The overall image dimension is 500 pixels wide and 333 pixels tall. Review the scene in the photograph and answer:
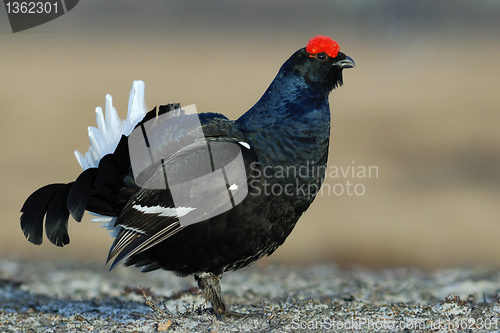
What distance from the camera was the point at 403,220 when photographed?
7.78 meters

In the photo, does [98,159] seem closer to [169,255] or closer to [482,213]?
[169,255]

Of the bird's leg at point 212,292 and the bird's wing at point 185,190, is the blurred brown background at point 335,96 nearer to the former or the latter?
the bird's leg at point 212,292

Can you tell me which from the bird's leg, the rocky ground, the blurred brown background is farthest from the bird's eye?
the blurred brown background

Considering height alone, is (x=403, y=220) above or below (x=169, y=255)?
below

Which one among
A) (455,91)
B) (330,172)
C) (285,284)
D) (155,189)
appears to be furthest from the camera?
(455,91)

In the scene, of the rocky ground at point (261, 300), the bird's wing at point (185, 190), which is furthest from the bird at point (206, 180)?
the rocky ground at point (261, 300)

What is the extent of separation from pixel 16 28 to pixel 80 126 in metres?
12.0

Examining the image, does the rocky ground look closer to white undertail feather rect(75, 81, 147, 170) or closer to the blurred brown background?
the blurred brown background

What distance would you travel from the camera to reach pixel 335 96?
44.8ft

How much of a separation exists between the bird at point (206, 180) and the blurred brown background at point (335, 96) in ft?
7.96

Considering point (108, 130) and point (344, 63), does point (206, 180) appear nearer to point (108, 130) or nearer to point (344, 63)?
point (108, 130)

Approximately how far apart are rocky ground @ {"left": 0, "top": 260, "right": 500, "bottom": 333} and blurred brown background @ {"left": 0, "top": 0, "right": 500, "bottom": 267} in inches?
27.5

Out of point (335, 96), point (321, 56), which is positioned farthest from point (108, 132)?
point (335, 96)

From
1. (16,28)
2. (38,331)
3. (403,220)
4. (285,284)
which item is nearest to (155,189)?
(38,331)
